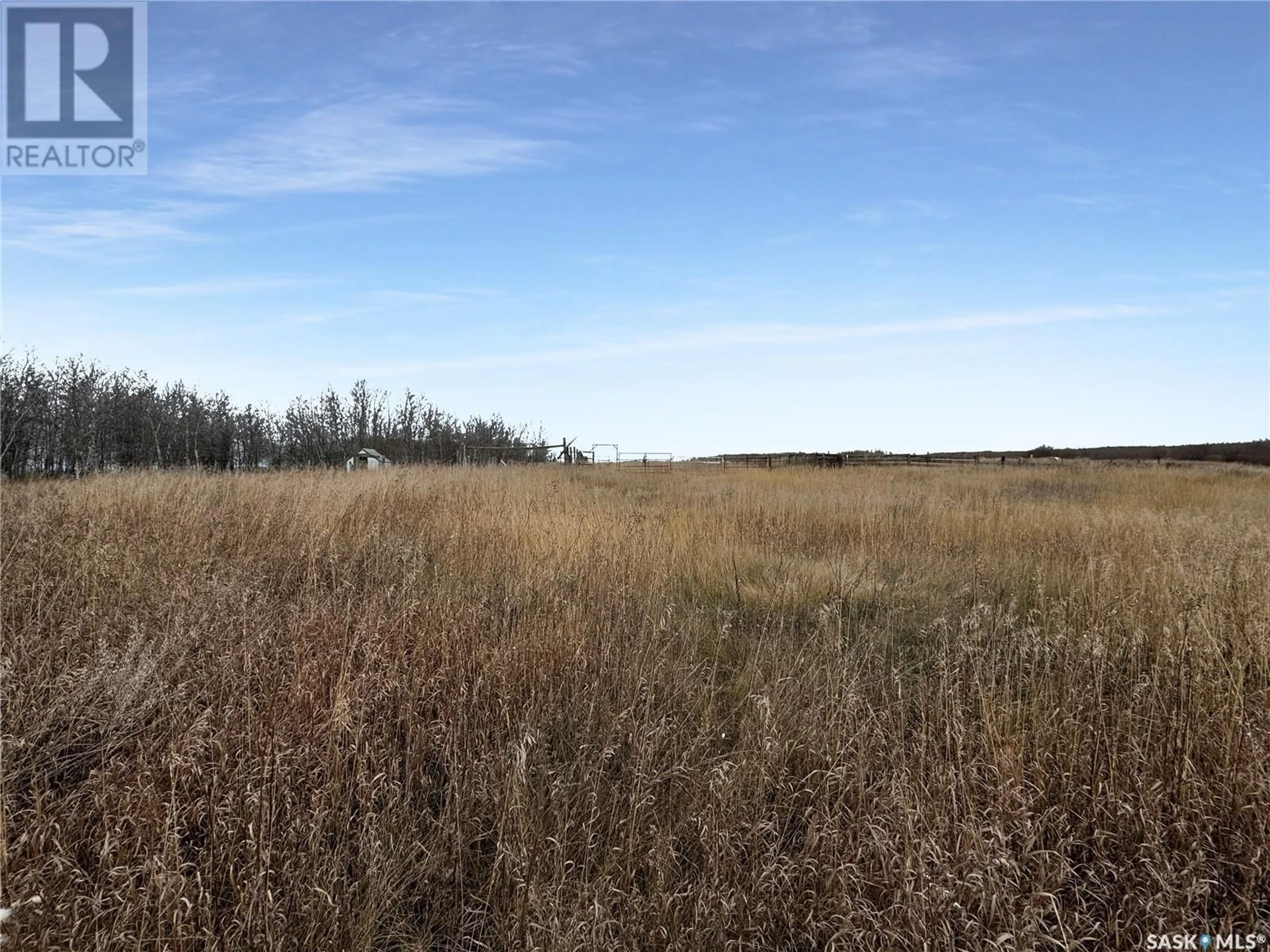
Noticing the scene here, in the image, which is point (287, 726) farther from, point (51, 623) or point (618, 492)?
point (618, 492)

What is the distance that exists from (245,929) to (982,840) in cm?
226

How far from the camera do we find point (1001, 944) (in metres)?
2.02

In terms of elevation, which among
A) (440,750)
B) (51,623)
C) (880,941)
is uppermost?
(51,623)

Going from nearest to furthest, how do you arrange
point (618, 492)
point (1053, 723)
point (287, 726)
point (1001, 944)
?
point (1001, 944) < point (287, 726) < point (1053, 723) < point (618, 492)

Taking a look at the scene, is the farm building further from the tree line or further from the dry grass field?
the dry grass field

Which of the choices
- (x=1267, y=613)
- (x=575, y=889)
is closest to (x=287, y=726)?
(x=575, y=889)

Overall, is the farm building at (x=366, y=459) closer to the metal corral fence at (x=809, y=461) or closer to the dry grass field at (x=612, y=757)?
the metal corral fence at (x=809, y=461)

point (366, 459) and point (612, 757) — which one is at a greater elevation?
point (366, 459)

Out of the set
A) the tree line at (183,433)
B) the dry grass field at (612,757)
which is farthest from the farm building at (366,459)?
the dry grass field at (612,757)

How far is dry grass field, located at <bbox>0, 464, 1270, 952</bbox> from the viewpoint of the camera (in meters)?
2.16

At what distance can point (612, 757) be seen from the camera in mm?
3061

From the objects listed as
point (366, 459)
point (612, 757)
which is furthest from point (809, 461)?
point (612, 757)

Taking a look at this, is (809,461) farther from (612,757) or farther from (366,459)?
(612,757)

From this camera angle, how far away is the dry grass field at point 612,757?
2.16 meters
